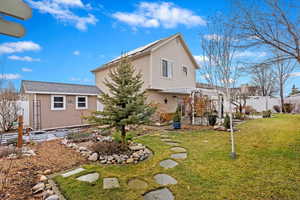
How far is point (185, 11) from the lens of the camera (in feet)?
27.8

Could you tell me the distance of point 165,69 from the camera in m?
12.9

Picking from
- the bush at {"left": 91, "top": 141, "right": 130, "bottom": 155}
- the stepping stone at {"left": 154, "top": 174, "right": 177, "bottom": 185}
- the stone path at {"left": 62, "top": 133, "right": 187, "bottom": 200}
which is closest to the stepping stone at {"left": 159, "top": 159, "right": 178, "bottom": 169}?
the stone path at {"left": 62, "top": 133, "right": 187, "bottom": 200}

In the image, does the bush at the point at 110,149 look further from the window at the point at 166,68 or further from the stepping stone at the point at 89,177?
the window at the point at 166,68

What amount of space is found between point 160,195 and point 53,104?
10.7 meters

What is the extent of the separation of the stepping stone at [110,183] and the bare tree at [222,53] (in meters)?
3.43

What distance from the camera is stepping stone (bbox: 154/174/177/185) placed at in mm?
3354

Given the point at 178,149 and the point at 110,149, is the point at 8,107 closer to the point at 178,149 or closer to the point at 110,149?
the point at 110,149

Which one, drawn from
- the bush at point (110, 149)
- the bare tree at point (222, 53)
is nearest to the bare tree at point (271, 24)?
the bare tree at point (222, 53)

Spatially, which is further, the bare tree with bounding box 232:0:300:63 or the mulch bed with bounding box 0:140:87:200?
the bare tree with bounding box 232:0:300:63

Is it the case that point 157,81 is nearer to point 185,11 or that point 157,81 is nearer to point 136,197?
point 185,11

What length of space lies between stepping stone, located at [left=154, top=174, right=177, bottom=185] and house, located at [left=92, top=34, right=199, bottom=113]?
811 cm

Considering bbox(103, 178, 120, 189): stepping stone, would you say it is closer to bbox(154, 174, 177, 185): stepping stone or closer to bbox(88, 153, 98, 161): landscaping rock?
bbox(154, 174, 177, 185): stepping stone

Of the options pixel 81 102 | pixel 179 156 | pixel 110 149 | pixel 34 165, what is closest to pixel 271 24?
pixel 179 156

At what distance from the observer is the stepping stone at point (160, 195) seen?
2.85 metres
